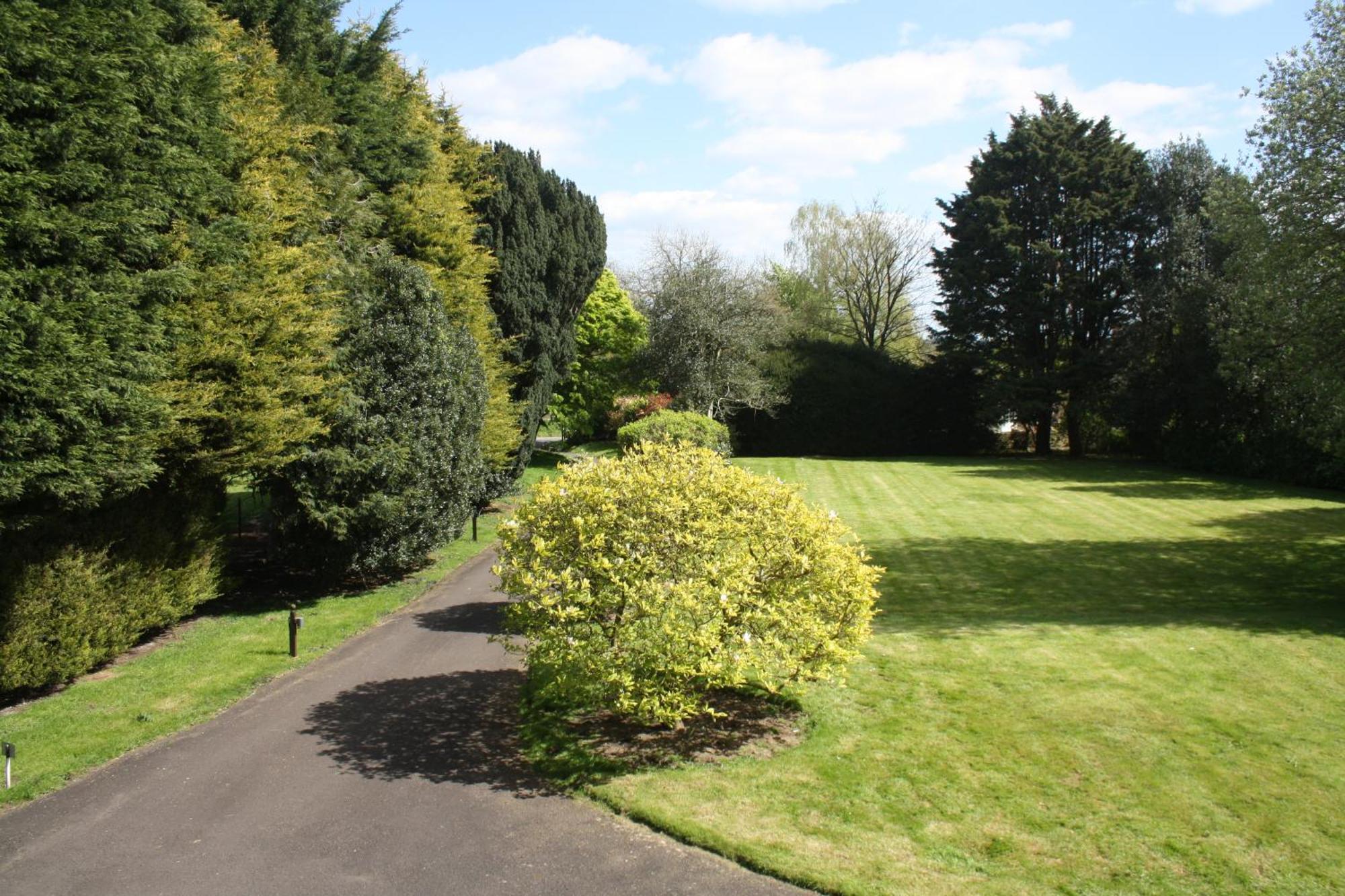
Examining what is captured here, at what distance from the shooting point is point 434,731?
9.27 m

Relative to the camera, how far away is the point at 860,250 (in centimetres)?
5559

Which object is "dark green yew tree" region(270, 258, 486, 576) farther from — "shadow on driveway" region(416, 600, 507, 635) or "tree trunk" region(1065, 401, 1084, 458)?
"tree trunk" region(1065, 401, 1084, 458)

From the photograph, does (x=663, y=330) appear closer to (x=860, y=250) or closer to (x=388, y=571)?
(x=388, y=571)

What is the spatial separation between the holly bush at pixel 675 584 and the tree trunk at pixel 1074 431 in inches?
1393

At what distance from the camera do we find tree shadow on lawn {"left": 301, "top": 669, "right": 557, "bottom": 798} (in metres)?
8.20

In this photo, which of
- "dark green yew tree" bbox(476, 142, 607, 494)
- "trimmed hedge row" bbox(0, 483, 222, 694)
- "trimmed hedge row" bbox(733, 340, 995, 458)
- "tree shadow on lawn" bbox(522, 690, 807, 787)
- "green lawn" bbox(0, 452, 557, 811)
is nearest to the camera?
"tree shadow on lawn" bbox(522, 690, 807, 787)

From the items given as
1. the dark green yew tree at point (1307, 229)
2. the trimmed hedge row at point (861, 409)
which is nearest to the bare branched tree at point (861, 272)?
the trimmed hedge row at point (861, 409)

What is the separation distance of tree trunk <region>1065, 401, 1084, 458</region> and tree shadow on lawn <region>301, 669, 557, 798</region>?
3616cm

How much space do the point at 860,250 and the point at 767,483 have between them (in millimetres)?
49407

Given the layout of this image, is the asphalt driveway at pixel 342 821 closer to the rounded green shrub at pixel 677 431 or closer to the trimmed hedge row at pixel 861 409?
the rounded green shrub at pixel 677 431

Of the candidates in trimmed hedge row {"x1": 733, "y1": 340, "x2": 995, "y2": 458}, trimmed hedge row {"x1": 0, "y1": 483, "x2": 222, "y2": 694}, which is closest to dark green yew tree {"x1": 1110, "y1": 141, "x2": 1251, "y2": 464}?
trimmed hedge row {"x1": 733, "y1": 340, "x2": 995, "y2": 458}

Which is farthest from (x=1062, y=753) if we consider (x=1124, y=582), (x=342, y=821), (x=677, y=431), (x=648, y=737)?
(x=677, y=431)

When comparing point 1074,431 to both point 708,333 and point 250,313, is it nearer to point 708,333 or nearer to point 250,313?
point 708,333

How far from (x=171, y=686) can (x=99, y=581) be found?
1.61 meters
